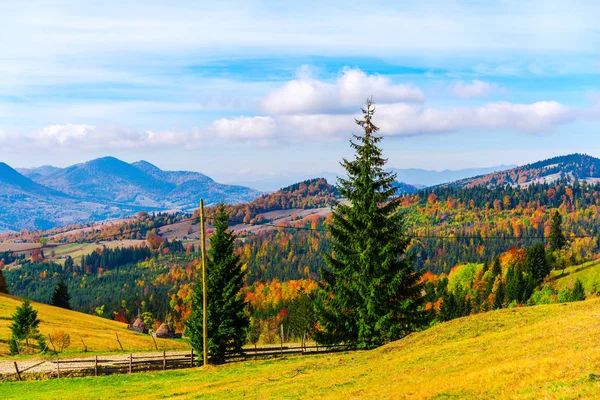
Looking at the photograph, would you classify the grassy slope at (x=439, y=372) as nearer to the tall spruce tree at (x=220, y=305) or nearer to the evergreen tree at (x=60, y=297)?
the tall spruce tree at (x=220, y=305)

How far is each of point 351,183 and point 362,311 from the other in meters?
10.7

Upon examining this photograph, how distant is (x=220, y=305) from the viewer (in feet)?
158

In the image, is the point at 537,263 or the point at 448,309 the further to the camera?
the point at 537,263

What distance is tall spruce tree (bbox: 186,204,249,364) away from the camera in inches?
1879

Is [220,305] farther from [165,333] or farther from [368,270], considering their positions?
[165,333]

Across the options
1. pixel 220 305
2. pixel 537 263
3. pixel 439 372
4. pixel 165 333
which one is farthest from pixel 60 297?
pixel 537 263

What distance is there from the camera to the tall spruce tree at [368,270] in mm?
42750

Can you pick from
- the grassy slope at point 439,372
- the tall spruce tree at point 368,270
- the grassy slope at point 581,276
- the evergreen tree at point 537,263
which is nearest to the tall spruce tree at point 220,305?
the grassy slope at point 439,372

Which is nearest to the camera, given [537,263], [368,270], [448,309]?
[368,270]

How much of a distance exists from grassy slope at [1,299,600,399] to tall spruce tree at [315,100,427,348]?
4.18 m

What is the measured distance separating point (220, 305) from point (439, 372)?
27.0 meters

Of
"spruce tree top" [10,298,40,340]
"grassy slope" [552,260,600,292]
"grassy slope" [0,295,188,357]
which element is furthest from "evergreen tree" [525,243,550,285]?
"spruce tree top" [10,298,40,340]

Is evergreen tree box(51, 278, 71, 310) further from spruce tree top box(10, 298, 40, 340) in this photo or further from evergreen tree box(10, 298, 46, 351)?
spruce tree top box(10, 298, 40, 340)

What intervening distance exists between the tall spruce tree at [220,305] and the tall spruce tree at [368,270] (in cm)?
845
